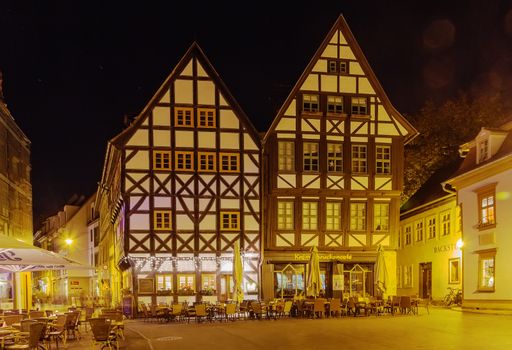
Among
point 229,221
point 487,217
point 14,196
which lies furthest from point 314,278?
point 14,196

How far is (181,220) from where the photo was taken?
2984cm

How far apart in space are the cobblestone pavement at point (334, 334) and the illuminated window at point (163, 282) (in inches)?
259

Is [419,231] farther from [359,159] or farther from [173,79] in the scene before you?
[173,79]

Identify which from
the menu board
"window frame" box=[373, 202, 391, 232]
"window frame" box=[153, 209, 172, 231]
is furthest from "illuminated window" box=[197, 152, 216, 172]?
"window frame" box=[373, 202, 391, 232]

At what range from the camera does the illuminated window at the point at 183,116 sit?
3008cm

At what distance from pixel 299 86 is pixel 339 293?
39.3ft

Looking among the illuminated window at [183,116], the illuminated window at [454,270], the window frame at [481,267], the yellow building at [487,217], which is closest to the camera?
the yellow building at [487,217]

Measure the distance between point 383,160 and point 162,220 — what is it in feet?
43.1

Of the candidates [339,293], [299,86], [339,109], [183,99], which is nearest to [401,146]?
[339,109]

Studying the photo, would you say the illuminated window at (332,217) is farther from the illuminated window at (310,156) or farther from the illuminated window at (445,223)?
the illuminated window at (445,223)

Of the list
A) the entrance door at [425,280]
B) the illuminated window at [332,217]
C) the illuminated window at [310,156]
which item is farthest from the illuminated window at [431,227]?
the illuminated window at [310,156]

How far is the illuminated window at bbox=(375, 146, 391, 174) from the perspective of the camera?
32125mm

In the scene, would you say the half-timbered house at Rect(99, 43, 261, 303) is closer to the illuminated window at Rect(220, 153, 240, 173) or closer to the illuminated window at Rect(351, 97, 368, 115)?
the illuminated window at Rect(220, 153, 240, 173)

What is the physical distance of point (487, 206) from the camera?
990 inches
